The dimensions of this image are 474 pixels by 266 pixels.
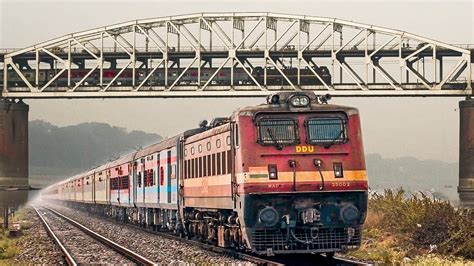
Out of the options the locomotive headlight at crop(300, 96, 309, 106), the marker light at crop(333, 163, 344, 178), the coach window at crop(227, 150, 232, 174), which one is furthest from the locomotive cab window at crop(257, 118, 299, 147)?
the coach window at crop(227, 150, 232, 174)

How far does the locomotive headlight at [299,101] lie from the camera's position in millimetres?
22391

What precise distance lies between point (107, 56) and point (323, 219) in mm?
96181

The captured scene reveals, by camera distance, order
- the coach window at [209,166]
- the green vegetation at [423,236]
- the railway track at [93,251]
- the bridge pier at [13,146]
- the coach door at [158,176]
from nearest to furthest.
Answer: the green vegetation at [423,236]
the railway track at [93,251]
the coach window at [209,166]
the coach door at [158,176]
the bridge pier at [13,146]

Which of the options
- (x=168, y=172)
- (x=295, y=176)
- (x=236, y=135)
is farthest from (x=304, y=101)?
(x=168, y=172)

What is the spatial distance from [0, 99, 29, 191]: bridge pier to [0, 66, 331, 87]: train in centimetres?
907

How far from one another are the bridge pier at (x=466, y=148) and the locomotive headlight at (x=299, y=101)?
7386cm

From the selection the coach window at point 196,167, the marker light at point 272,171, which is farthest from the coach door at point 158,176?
the marker light at point 272,171

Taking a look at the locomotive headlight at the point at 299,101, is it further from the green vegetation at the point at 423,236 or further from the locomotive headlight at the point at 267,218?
the green vegetation at the point at 423,236

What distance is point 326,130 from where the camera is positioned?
73.3 ft

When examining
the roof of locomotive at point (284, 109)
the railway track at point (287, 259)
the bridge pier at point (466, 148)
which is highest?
the bridge pier at point (466, 148)

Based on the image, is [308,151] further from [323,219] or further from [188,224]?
[188,224]

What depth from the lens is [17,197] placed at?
83562 millimetres

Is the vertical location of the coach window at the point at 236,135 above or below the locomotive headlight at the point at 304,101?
below

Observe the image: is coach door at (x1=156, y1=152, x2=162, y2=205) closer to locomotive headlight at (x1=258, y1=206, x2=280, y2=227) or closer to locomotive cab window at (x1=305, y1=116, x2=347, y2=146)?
locomotive cab window at (x1=305, y1=116, x2=347, y2=146)
